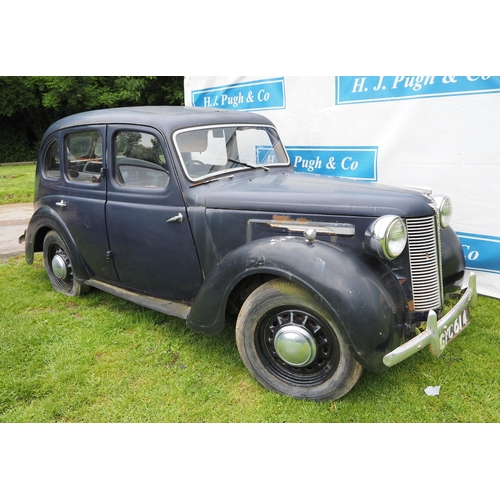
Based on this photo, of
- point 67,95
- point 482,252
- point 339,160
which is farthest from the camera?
point 67,95

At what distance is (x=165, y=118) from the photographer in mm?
3281

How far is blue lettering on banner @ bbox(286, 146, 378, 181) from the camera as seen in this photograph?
4.90 metres

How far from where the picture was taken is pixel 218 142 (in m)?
3.50

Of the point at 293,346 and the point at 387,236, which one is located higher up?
the point at 387,236

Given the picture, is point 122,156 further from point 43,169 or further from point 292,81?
point 292,81

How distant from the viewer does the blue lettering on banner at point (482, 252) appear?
4230 mm

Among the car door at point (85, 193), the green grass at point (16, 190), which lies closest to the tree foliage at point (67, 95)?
the green grass at point (16, 190)

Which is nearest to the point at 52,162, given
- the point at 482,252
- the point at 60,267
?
the point at 60,267

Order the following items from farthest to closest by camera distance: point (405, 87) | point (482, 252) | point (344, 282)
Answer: point (405, 87) < point (482, 252) < point (344, 282)

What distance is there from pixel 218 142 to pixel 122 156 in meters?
0.84

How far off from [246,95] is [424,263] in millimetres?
4173

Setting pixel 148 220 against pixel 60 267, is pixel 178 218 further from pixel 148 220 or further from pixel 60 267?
pixel 60 267

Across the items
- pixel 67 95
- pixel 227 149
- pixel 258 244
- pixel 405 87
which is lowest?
pixel 258 244

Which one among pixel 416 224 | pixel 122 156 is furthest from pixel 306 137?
pixel 416 224
